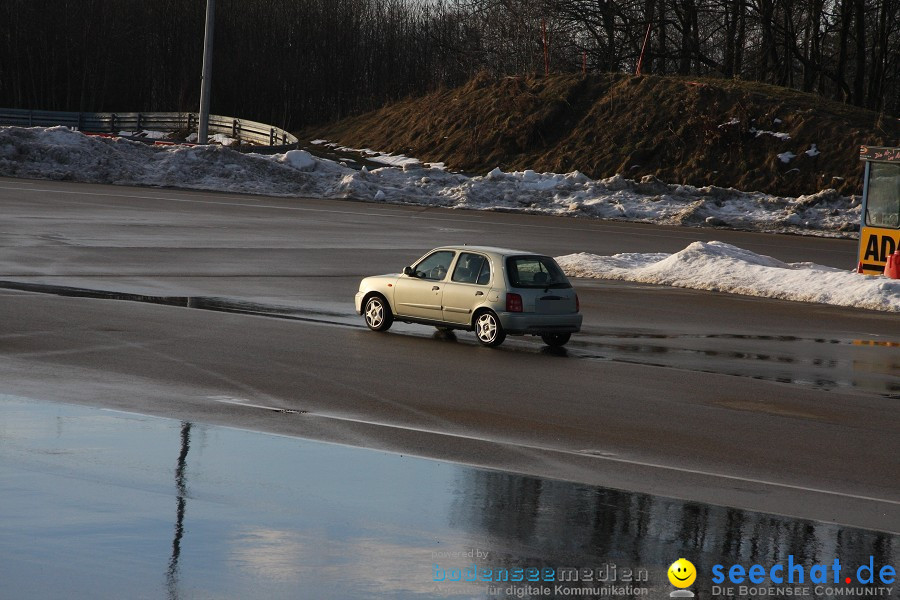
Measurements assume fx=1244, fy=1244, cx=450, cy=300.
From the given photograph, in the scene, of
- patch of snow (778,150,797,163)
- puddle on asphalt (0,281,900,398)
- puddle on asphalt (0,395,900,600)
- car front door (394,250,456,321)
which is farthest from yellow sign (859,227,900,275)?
patch of snow (778,150,797,163)

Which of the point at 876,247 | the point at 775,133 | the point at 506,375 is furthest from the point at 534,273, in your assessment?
the point at 775,133

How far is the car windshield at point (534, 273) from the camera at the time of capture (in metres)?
16.6

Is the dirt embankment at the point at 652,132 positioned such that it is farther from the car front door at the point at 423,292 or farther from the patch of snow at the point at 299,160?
the car front door at the point at 423,292

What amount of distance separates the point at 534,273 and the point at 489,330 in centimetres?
110

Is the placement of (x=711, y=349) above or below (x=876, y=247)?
below

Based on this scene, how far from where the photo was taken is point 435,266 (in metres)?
17.4

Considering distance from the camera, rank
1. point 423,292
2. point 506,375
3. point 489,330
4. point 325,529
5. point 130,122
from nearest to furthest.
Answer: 1. point 325,529
2. point 506,375
3. point 489,330
4. point 423,292
5. point 130,122

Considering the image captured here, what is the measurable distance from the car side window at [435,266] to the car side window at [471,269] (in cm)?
17

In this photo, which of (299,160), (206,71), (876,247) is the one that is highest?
(206,71)

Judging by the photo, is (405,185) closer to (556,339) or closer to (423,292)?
(423,292)

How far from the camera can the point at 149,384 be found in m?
12.3

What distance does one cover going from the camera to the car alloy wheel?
16344 millimetres

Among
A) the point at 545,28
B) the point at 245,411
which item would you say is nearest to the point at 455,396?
the point at 245,411

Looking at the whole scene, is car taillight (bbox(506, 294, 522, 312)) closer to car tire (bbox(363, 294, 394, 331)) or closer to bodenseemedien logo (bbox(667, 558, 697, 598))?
car tire (bbox(363, 294, 394, 331))
